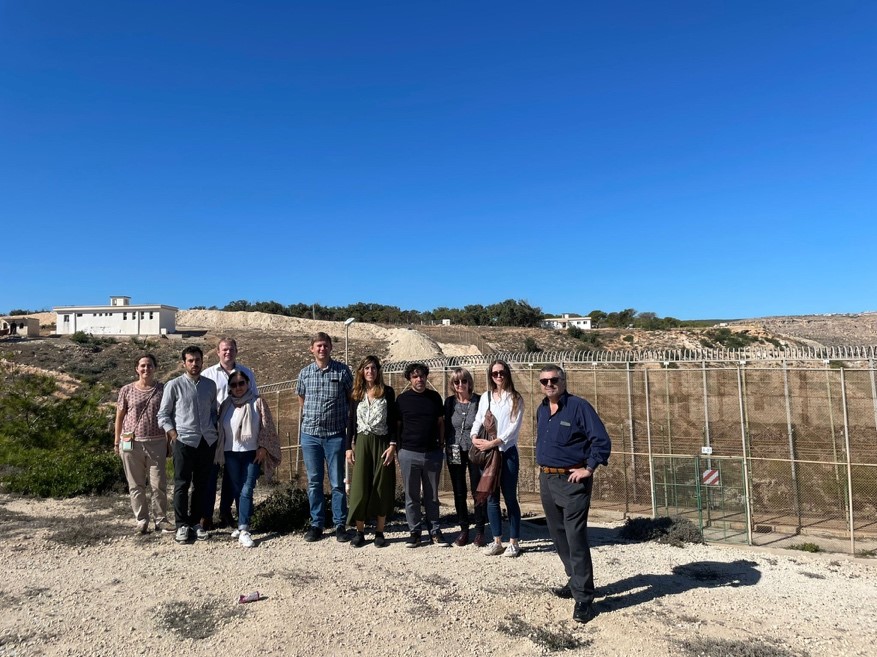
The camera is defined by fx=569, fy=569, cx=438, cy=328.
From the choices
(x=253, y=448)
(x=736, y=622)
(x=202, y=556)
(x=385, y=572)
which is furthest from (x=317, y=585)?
(x=736, y=622)

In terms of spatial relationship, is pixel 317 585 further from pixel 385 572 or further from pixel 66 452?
pixel 66 452

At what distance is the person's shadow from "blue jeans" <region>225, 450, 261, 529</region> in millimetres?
3109

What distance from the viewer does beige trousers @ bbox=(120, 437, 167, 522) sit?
544 cm

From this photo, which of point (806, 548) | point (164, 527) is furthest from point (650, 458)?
point (164, 527)

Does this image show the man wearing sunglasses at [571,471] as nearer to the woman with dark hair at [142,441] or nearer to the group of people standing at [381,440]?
the group of people standing at [381,440]

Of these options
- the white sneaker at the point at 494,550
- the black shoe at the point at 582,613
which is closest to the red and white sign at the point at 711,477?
the white sneaker at the point at 494,550

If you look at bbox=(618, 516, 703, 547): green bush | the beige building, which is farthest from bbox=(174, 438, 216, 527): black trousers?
the beige building

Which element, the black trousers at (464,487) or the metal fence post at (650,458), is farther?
the metal fence post at (650,458)

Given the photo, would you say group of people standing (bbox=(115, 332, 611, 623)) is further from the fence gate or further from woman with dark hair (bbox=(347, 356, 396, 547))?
the fence gate

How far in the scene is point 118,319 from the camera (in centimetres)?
4794

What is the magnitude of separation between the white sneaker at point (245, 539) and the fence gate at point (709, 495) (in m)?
4.43

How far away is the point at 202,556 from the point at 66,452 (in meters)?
6.51

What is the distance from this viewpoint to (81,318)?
1914 inches

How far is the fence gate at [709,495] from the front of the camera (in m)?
6.22
